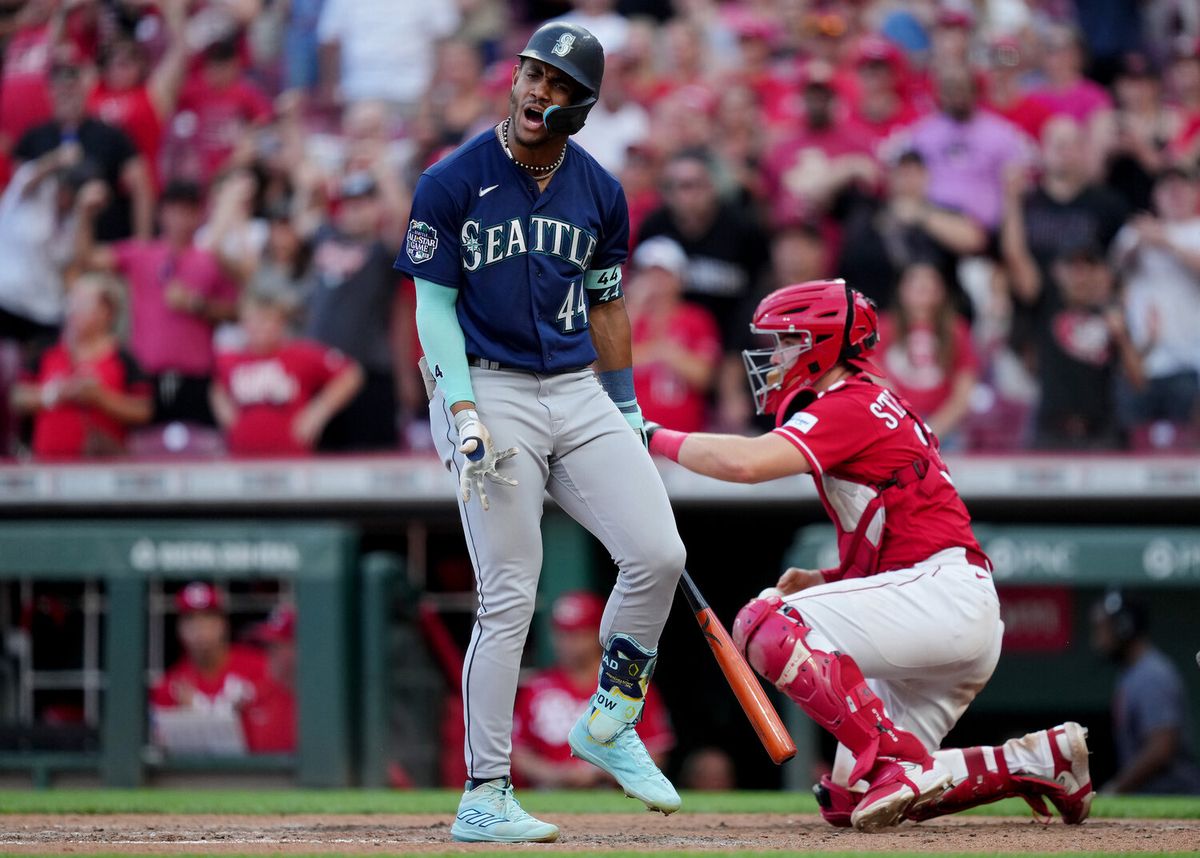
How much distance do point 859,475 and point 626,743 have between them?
98 centimetres

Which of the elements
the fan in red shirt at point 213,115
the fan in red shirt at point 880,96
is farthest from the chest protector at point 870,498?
the fan in red shirt at point 213,115

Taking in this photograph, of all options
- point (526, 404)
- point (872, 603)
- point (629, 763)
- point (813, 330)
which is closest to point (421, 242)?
point (526, 404)

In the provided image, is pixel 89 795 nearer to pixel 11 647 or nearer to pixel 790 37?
pixel 11 647

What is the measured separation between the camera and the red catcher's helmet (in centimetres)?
480

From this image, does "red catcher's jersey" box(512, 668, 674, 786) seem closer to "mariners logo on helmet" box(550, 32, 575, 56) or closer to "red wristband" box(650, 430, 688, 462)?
"red wristband" box(650, 430, 688, 462)

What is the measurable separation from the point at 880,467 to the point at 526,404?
1.05 meters

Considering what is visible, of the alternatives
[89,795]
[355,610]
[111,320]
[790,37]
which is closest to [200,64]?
[111,320]

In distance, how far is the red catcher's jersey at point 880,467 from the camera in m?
4.63

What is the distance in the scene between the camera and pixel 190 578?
26.3 feet

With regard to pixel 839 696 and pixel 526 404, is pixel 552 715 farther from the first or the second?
pixel 526 404

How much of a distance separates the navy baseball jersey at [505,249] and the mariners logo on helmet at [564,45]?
292 mm

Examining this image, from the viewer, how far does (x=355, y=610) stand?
7980mm

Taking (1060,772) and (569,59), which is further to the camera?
(1060,772)

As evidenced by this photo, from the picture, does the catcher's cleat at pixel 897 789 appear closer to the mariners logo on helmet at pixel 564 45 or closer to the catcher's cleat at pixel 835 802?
the catcher's cleat at pixel 835 802
